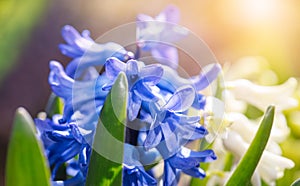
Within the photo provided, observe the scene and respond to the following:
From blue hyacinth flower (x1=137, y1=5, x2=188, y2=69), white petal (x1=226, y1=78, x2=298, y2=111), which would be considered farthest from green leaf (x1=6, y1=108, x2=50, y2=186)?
white petal (x1=226, y1=78, x2=298, y2=111)

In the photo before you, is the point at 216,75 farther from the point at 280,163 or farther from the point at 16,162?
the point at 16,162

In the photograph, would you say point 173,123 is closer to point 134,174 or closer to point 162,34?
point 134,174

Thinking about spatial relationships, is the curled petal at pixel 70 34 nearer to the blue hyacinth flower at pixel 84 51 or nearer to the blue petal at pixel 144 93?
the blue hyacinth flower at pixel 84 51

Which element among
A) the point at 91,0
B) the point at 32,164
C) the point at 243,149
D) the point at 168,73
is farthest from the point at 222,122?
the point at 91,0

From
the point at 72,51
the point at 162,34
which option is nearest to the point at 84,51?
the point at 72,51

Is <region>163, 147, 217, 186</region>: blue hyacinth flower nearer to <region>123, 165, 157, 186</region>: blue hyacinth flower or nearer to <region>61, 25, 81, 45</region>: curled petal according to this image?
<region>123, 165, 157, 186</region>: blue hyacinth flower

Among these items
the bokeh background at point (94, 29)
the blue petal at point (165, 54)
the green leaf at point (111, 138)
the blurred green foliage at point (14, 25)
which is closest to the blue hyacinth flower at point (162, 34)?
the blue petal at point (165, 54)
